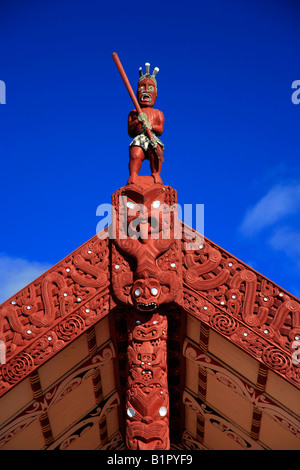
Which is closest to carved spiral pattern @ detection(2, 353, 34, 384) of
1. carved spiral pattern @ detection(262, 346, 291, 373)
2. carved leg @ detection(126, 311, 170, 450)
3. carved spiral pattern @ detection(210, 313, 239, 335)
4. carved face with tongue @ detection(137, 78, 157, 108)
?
carved leg @ detection(126, 311, 170, 450)

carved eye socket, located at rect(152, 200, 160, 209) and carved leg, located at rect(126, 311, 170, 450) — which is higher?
carved eye socket, located at rect(152, 200, 160, 209)

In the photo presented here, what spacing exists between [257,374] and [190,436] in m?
2.39

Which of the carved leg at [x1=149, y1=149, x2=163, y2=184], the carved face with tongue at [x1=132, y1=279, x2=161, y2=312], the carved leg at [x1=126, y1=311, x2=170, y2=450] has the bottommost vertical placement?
the carved leg at [x1=126, y1=311, x2=170, y2=450]

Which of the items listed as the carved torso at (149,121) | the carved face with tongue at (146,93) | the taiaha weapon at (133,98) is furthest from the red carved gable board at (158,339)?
the carved face with tongue at (146,93)

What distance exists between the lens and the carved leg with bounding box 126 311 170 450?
20.6ft

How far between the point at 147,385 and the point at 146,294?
1.03 metres

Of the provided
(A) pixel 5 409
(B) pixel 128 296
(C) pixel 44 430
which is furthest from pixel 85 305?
(C) pixel 44 430

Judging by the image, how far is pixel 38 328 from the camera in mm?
6949

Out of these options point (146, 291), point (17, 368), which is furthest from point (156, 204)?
point (17, 368)

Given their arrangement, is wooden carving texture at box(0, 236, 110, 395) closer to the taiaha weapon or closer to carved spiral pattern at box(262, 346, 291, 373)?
the taiaha weapon

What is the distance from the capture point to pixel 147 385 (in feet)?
21.4

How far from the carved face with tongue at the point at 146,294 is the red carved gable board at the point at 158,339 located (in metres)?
0.02
